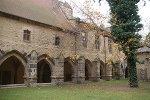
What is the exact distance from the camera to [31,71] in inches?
653

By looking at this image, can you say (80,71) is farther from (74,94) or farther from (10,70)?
(74,94)

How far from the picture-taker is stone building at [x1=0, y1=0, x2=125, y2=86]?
15.9m

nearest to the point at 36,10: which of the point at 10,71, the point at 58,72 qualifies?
the point at 58,72

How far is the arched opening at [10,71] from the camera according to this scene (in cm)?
1998

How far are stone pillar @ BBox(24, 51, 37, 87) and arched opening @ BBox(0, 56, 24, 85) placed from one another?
3.69 meters

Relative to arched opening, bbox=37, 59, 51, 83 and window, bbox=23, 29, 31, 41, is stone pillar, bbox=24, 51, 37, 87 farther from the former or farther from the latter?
arched opening, bbox=37, 59, 51, 83

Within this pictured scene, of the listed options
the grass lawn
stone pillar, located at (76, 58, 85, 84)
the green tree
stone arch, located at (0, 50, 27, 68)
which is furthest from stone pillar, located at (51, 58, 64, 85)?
the green tree

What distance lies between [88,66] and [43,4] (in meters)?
9.82

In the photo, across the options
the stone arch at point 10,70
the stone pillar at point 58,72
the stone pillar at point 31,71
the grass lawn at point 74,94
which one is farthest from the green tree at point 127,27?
the stone arch at point 10,70

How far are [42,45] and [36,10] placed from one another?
4209 millimetres

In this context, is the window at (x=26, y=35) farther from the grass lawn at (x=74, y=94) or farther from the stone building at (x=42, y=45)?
the grass lawn at (x=74, y=94)

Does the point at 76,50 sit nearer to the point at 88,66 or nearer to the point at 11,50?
the point at 88,66

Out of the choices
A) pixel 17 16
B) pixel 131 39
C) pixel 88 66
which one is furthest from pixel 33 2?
pixel 131 39

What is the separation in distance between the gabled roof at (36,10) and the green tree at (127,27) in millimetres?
5649
